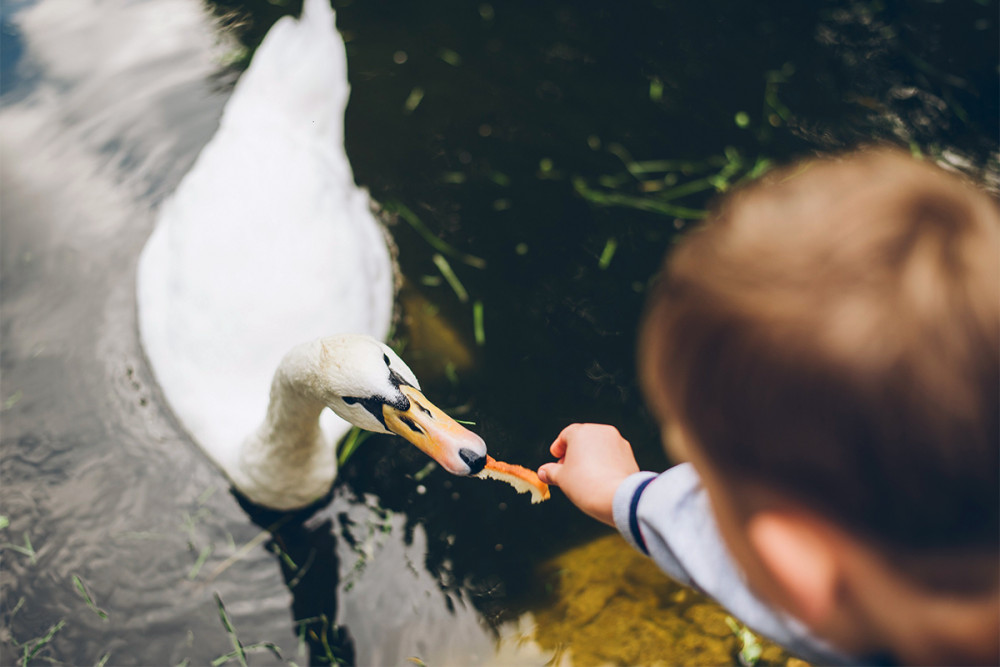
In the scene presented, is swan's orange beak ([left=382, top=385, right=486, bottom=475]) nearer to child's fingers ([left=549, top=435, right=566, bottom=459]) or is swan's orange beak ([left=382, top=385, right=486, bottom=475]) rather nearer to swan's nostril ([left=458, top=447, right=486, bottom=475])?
swan's nostril ([left=458, top=447, right=486, bottom=475])

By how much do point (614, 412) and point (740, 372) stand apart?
1.70 metres

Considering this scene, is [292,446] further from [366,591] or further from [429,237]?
[429,237]

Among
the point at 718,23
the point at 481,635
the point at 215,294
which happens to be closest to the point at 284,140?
the point at 215,294

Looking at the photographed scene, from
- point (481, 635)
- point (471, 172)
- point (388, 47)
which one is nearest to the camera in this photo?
point (481, 635)

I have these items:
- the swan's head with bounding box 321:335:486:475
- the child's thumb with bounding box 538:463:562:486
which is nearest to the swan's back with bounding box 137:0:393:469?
the swan's head with bounding box 321:335:486:475

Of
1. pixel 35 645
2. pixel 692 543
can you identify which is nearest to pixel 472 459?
pixel 692 543

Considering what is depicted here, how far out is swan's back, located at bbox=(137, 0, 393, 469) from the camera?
2.07 m

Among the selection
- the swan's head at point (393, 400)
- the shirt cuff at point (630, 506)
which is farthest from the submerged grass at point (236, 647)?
the shirt cuff at point (630, 506)

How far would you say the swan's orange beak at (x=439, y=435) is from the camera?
1.43m

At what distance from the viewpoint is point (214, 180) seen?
231cm

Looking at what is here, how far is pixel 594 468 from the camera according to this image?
4.52 ft

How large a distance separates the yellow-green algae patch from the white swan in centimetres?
77

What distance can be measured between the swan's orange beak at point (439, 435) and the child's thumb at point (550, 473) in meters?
0.14

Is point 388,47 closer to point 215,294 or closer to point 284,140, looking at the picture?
point 284,140
